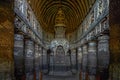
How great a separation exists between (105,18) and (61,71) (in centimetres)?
2958

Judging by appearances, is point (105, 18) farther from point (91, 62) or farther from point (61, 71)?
point (61, 71)

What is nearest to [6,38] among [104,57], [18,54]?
[18,54]

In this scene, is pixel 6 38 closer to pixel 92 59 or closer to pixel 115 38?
pixel 115 38

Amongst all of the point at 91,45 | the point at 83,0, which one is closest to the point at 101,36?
the point at 91,45

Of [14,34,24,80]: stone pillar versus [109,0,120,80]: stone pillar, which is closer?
[109,0,120,80]: stone pillar

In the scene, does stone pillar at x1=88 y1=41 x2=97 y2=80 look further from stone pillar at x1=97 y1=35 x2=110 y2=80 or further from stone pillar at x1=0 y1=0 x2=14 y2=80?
stone pillar at x1=0 y1=0 x2=14 y2=80

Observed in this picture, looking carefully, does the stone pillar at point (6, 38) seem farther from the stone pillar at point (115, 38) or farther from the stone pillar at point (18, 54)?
the stone pillar at point (18, 54)

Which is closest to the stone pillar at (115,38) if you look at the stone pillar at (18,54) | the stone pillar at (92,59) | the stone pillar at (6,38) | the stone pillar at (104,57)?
the stone pillar at (6,38)

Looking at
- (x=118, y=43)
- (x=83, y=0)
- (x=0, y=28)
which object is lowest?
(x=118, y=43)

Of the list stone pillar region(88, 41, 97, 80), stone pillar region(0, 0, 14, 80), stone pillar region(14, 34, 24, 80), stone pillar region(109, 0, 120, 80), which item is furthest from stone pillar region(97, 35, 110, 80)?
stone pillar region(0, 0, 14, 80)

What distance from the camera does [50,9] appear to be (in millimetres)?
48906

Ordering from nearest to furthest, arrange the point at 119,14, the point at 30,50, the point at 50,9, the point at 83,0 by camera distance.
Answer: the point at 119,14 < the point at 30,50 < the point at 83,0 < the point at 50,9

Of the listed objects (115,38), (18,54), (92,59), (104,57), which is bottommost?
(92,59)

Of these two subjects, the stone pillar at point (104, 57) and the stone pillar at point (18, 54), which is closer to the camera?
the stone pillar at point (18, 54)
